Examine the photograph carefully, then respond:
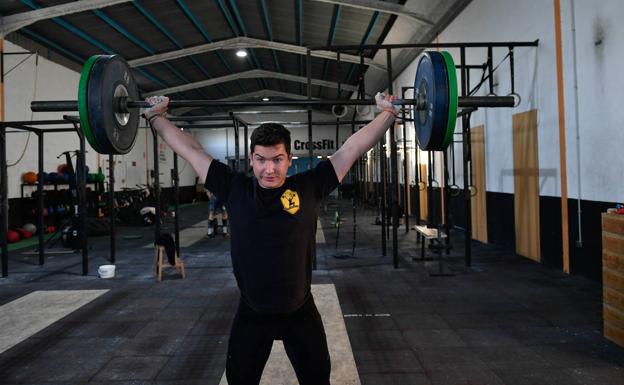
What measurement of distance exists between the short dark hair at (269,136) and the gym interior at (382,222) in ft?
2.27

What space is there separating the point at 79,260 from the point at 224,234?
6.29 feet

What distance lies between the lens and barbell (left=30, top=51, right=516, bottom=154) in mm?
1512

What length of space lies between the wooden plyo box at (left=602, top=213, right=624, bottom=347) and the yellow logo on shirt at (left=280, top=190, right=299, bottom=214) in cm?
151

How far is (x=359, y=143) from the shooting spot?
119 cm

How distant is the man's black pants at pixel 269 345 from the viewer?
102 centimetres

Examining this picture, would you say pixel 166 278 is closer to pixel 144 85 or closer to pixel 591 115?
pixel 591 115

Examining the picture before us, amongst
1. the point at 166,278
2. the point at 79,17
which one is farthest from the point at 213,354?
the point at 79,17

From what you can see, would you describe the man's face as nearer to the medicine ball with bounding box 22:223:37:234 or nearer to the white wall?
the white wall

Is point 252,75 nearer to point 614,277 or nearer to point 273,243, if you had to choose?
point 614,277

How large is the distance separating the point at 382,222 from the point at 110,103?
277 centimetres

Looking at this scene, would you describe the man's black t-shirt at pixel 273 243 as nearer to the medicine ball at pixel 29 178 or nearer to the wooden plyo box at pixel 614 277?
the wooden plyo box at pixel 614 277

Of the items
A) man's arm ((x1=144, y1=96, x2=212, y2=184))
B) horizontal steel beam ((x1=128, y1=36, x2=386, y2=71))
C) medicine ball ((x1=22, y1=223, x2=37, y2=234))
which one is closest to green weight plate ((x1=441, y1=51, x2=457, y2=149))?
man's arm ((x1=144, y1=96, x2=212, y2=184))

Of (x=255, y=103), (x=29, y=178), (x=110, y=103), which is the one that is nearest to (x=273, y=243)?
(x=255, y=103)

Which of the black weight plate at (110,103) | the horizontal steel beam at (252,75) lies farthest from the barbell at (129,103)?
the horizontal steel beam at (252,75)
